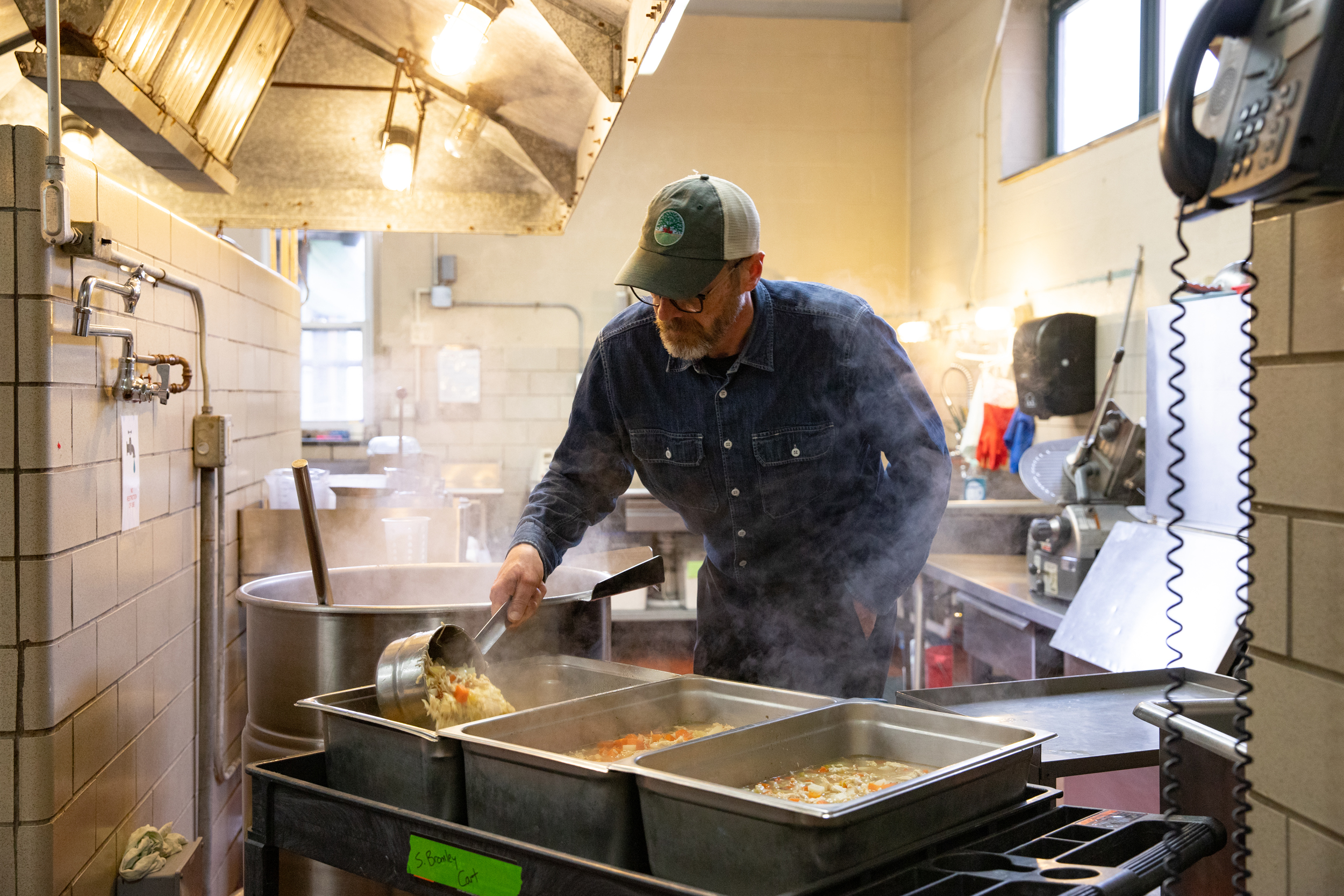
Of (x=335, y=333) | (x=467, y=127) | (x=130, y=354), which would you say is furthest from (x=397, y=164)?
(x=335, y=333)

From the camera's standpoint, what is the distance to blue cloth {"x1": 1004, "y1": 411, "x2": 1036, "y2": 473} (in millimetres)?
5129

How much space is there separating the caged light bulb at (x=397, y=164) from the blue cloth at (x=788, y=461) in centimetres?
142

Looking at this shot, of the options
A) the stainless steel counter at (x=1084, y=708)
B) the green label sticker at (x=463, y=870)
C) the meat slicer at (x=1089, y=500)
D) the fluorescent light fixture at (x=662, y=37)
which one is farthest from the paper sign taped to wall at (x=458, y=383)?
the green label sticker at (x=463, y=870)

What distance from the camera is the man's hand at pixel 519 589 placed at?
1.68 meters

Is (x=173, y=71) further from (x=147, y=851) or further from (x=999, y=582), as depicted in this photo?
(x=999, y=582)

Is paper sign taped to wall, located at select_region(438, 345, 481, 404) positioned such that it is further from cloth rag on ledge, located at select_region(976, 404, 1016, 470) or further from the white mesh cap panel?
the white mesh cap panel

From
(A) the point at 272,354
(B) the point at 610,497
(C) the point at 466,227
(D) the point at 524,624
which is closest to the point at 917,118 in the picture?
(C) the point at 466,227

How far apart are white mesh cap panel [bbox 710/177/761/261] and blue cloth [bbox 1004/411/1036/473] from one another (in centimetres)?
364

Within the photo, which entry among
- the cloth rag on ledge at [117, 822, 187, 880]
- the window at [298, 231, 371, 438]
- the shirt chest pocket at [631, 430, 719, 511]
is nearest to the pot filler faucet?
the cloth rag on ledge at [117, 822, 187, 880]

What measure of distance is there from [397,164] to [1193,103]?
8.91 feet

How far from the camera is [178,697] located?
2504 mm

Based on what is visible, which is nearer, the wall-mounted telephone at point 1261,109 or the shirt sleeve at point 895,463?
the wall-mounted telephone at point 1261,109

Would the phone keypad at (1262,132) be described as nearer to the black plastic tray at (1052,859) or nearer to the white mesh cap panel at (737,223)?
the black plastic tray at (1052,859)

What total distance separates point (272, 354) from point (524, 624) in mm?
2383
